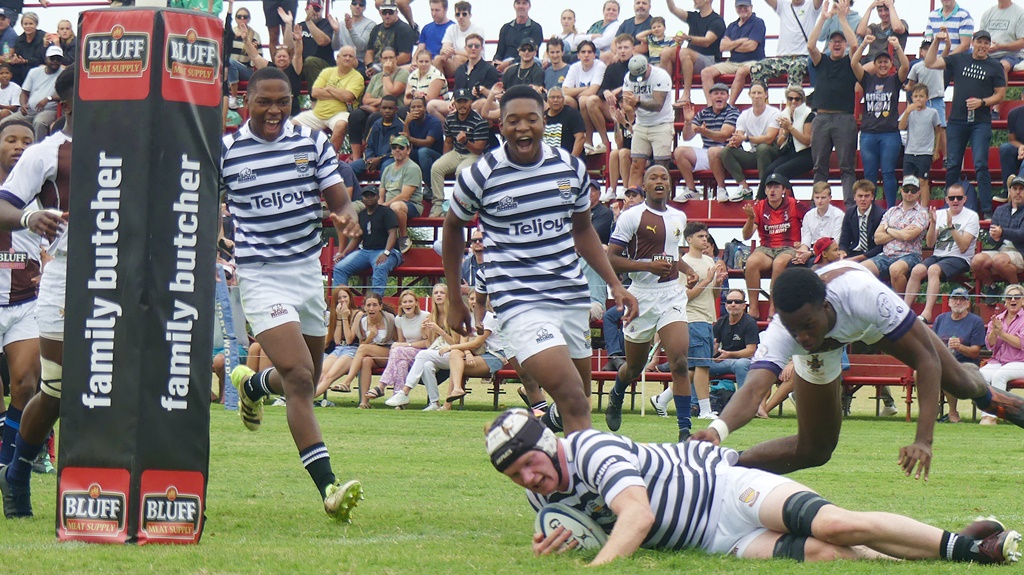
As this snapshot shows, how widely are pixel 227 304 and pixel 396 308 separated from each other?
3.33 metres

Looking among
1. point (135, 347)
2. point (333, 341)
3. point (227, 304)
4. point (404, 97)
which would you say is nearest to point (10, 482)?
point (135, 347)

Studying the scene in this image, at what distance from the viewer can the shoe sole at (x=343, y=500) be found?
271 inches

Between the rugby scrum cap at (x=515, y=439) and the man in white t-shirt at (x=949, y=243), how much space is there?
40.5 feet

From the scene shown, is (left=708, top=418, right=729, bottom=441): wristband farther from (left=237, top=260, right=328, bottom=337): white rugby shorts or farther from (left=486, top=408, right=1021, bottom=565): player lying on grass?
(left=237, top=260, right=328, bottom=337): white rugby shorts

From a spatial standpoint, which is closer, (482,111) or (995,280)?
(995,280)

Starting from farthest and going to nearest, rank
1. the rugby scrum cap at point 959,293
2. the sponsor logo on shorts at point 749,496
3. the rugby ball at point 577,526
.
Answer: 1. the rugby scrum cap at point 959,293
2. the rugby ball at point 577,526
3. the sponsor logo on shorts at point 749,496

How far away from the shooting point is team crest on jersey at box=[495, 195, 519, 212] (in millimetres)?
7383

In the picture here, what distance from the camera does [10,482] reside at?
7.20 metres

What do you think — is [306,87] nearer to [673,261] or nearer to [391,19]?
[391,19]

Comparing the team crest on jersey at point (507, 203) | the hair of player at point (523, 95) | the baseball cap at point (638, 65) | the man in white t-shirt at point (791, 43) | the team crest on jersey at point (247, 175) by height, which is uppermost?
the man in white t-shirt at point (791, 43)

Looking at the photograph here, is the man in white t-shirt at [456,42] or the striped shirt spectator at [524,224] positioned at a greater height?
the man in white t-shirt at [456,42]

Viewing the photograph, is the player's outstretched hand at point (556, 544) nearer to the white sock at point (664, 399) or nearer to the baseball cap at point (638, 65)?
the white sock at point (664, 399)

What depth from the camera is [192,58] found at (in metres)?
5.93

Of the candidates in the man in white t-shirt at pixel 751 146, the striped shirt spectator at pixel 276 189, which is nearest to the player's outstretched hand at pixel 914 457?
the striped shirt spectator at pixel 276 189
